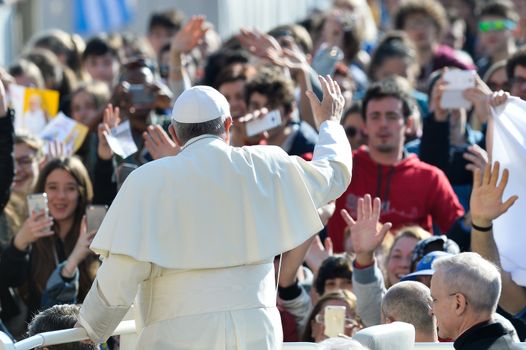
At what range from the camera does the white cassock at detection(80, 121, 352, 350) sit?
6004 millimetres

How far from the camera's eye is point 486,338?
6.05 metres

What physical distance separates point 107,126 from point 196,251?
10.8ft

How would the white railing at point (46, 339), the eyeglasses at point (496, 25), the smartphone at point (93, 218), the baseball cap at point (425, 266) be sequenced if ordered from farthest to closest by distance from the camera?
the eyeglasses at point (496, 25)
the smartphone at point (93, 218)
the baseball cap at point (425, 266)
the white railing at point (46, 339)

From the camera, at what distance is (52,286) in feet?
27.5

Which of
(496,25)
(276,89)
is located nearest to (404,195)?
(276,89)

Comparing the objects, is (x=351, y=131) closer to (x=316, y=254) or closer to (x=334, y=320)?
(x=316, y=254)

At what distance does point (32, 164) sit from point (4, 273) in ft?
4.78

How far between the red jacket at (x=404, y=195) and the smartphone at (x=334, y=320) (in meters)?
1.90

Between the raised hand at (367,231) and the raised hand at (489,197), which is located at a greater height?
the raised hand at (489,197)

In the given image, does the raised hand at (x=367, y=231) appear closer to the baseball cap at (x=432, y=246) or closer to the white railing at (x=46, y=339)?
the baseball cap at (x=432, y=246)

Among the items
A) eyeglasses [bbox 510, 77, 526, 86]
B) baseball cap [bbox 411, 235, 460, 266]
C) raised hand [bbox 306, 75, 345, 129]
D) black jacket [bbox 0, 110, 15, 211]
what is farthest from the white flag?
black jacket [bbox 0, 110, 15, 211]

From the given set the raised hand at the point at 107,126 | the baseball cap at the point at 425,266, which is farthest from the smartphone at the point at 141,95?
the baseball cap at the point at 425,266

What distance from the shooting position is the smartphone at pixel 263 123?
373 inches

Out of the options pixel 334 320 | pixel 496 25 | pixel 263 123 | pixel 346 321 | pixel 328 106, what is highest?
pixel 328 106
